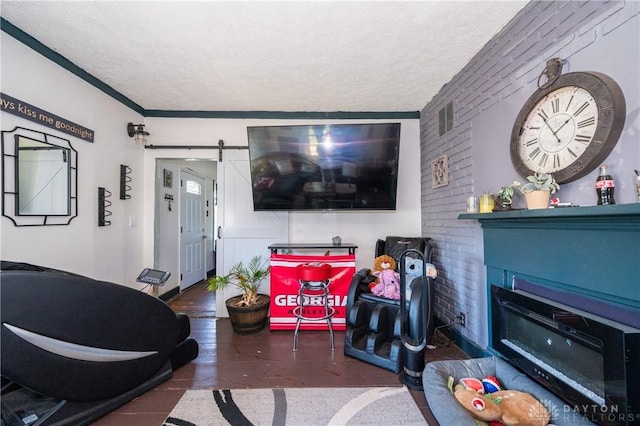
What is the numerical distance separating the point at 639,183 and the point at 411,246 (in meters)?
1.72

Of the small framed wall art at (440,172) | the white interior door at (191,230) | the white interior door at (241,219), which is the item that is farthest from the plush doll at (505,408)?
the white interior door at (191,230)

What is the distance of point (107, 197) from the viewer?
2631 millimetres

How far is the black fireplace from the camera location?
1.07 meters

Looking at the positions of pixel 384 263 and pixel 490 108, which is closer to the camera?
pixel 490 108

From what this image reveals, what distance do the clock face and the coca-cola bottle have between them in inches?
7.4

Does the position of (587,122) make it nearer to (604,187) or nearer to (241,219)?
(604,187)

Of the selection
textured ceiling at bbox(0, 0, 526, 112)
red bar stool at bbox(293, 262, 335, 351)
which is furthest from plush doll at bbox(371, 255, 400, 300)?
textured ceiling at bbox(0, 0, 526, 112)

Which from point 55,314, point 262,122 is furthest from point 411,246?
point 55,314

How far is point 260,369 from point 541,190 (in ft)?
7.48

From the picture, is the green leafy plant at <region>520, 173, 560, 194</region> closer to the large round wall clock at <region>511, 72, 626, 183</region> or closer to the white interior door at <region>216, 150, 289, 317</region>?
the large round wall clock at <region>511, 72, 626, 183</region>

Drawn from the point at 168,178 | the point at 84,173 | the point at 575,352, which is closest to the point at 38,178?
the point at 84,173

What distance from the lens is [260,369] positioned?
1.98 m

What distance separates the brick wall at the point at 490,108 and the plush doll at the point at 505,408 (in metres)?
0.62

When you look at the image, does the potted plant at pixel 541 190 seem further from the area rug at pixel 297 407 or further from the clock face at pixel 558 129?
the area rug at pixel 297 407
